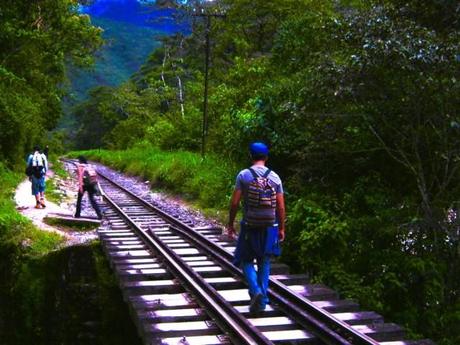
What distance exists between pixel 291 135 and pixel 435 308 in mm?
4898

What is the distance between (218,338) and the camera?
6289 mm

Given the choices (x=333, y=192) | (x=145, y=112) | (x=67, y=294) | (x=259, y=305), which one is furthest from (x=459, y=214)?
(x=145, y=112)

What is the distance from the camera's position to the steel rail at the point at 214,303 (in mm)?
6109

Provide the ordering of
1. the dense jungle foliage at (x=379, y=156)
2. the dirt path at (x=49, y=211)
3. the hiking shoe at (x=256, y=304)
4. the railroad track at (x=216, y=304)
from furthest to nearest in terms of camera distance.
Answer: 1. the dirt path at (x=49, y=211)
2. the dense jungle foliage at (x=379, y=156)
3. the hiking shoe at (x=256, y=304)
4. the railroad track at (x=216, y=304)

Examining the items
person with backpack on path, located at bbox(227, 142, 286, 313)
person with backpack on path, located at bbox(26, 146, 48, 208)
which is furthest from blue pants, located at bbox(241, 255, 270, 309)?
person with backpack on path, located at bbox(26, 146, 48, 208)

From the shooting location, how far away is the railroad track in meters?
6.27

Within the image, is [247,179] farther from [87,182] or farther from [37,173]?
[37,173]

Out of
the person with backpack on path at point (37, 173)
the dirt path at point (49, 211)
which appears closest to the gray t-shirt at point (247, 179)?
the dirt path at point (49, 211)

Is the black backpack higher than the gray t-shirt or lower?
lower

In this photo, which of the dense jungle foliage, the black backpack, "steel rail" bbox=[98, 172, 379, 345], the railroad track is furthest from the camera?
the dense jungle foliage

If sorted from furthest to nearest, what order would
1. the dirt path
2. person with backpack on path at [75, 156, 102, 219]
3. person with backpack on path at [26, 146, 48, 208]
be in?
person with backpack on path at [26, 146, 48, 208]
person with backpack on path at [75, 156, 102, 219]
the dirt path

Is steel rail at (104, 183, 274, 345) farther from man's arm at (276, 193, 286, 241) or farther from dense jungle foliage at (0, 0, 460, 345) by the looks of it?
dense jungle foliage at (0, 0, 460, 345)

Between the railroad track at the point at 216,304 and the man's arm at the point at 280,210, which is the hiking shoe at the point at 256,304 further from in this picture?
the man's arm at the point at 280,210

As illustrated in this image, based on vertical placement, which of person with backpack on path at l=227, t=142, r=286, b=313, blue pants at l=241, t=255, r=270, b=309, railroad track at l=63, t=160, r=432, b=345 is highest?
person with backpack on path at l=227, t=142, r=286, b=313
